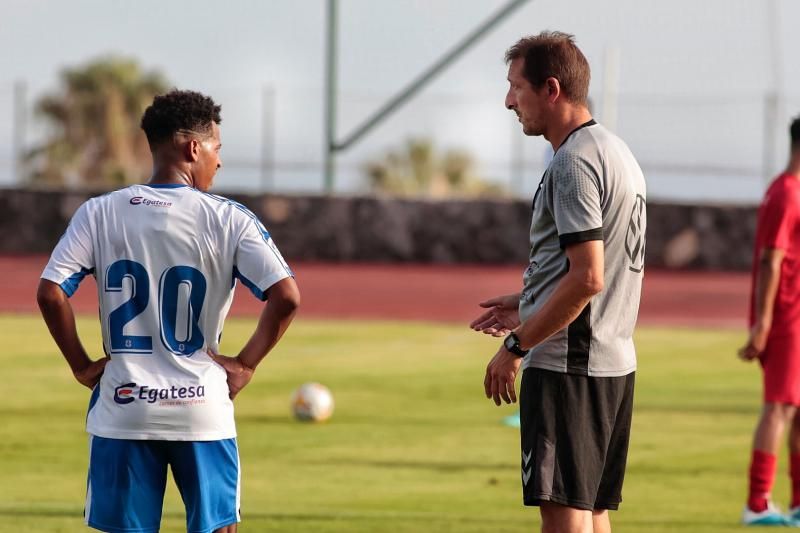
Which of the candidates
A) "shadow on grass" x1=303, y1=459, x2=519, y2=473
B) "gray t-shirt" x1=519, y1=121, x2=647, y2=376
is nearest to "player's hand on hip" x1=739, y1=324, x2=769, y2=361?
"shadow on grass" x1=303, y1=459, x2=519, y2=473

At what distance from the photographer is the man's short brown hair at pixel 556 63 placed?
Result: 511 cm

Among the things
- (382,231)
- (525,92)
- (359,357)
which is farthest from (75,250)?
(382,231)

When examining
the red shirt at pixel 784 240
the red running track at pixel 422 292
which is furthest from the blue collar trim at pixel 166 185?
the red running track at pixel 422 292

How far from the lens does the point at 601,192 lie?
16.4 feet

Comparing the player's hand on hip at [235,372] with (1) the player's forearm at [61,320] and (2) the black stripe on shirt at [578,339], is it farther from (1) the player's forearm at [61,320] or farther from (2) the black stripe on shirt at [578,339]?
(2) the black stripe on shirt at [578,339]

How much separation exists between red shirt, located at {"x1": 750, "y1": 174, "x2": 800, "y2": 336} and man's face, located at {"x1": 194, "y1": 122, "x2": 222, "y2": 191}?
3.90 metres

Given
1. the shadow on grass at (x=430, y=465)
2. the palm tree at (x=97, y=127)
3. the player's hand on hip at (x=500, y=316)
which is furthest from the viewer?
the palm tree at (x=97, y=127)

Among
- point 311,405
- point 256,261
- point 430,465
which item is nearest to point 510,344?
point 256,261

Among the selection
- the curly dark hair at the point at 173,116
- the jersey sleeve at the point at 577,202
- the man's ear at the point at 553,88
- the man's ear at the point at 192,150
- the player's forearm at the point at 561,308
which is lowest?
the player's forearm at the point at 561,308

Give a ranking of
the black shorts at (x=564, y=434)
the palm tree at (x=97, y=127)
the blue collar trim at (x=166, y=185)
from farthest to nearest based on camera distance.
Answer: the palm tree at (x=97, y=127), the black shorts at (x=564, y=434), the blue collar trim at (x=166, y=185)

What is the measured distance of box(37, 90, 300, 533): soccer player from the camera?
195 inches

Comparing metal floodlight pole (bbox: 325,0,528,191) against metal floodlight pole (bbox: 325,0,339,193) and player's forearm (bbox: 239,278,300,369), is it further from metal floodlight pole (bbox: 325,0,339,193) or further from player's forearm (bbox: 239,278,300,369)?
player's forearm (bbox: 239,278,300,369)

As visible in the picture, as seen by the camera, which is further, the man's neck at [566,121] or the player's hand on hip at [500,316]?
the player's hand on hip at [500,316]

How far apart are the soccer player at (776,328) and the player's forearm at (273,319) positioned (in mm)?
3822
